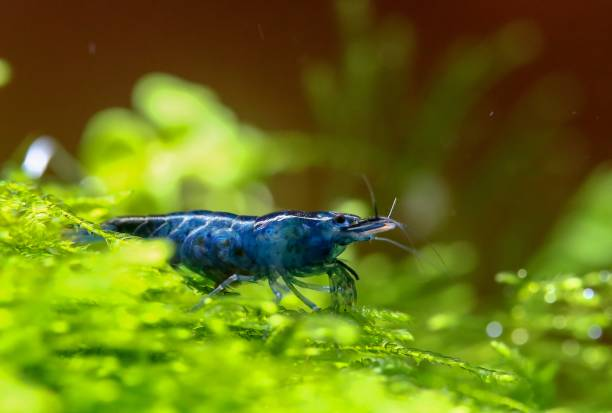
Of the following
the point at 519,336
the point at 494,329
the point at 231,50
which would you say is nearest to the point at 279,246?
the point at 494,329

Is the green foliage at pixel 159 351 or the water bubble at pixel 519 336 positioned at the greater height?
the water bubble at pixel 519 336

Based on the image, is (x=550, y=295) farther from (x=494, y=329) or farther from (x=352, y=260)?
(x=352, y=260)

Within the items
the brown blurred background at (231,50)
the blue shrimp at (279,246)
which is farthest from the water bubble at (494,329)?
the brown blurred background at (231,50)

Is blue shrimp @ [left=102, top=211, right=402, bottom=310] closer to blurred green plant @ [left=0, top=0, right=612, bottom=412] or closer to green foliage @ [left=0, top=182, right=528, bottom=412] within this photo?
blurred green plant @ [left=0, top=0, right=612, bottom=412]

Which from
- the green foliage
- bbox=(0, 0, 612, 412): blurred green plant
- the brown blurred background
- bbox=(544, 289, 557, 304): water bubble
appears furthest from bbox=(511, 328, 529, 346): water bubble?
the brown blurred background

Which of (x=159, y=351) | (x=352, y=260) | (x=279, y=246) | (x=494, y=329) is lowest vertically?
(x=159, y=351)

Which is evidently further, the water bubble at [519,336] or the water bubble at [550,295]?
the water bubble at [519,336]

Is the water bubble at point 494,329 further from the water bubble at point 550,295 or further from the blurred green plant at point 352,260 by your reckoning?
the water bubble at point 550,295
